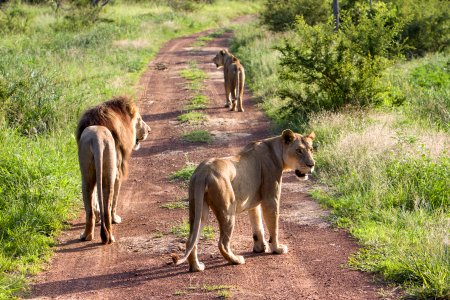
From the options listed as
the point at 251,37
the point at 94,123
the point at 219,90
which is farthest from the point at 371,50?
the point at 251,37

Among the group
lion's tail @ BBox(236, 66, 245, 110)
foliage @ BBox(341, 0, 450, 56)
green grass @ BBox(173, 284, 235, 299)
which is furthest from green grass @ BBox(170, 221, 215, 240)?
foliage @ BBox(341, 0, 450, 56)

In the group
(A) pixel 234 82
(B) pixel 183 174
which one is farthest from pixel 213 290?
(A) pixel 234 82

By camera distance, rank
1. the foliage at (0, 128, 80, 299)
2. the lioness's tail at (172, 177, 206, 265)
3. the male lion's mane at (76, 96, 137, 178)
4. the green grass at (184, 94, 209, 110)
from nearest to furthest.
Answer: the lioness's tail at (172, 177, 206, 265) → the foliage at (0, 128, 80, 299) → the male lion's mane at (76, 96, 137, 178) → the green grass at (184, 94, 209, 110)

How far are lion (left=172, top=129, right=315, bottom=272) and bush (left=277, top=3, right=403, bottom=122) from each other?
6.05 m

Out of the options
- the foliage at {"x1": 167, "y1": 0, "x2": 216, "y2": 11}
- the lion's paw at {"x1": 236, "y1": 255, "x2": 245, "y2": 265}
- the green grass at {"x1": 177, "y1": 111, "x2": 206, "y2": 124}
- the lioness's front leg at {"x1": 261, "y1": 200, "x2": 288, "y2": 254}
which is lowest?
the foliage at {"x1": 167, "y1": 0, "x2": 216, "y2": 11}

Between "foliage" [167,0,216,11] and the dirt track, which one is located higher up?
the dirt track

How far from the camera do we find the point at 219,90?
18016mm

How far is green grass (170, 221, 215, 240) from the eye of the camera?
24.2 feet

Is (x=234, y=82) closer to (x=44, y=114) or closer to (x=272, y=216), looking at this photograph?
(x=44, y=114)

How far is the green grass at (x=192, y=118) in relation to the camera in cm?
1399

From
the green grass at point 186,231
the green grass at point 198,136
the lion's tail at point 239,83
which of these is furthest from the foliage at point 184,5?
the green grass at point 186,231

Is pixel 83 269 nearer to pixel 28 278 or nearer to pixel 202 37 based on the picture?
pixel 28 278

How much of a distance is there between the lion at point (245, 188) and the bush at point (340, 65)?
6055 mm

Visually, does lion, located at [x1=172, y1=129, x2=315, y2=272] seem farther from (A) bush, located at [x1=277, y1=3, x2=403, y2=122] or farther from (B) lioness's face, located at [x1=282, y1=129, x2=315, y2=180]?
(A) bush, located at [x1=277, y1=3, x2=403, y2=122]
